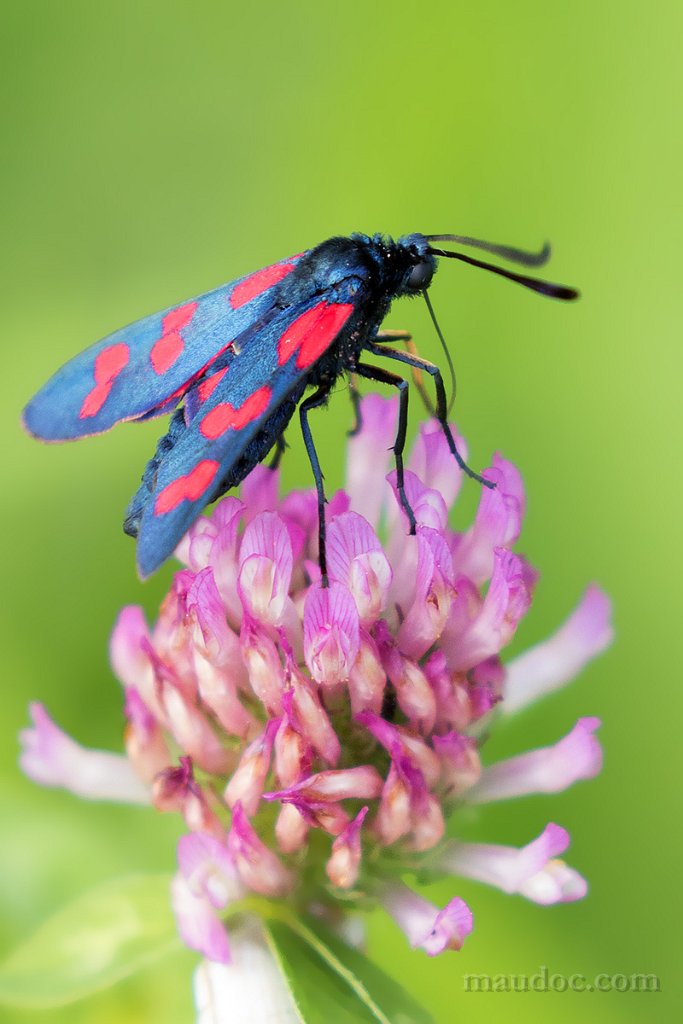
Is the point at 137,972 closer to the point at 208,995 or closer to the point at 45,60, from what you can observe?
the point at 208,995

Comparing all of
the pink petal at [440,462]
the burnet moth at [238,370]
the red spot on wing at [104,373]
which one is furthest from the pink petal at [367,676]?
the red spot on wing at [104,373]

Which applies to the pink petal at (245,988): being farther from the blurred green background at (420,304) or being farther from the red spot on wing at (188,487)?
the red spot on wing at (188,487)

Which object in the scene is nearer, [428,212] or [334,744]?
[334,744]

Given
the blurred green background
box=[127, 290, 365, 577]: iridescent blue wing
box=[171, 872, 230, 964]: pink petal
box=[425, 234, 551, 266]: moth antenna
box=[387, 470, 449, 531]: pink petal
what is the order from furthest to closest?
the blurred green background < box=[425, 234, 551, 266]: moth antenna < box=[387, 470, 449, 531]: pink petal < box=[171, 872, 230, 964]: pink petal < box=[127, 290, 365, 577]: iridescent blue wing

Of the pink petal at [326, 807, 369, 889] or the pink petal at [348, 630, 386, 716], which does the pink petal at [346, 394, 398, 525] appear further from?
the pink petal at [326, 807, 369, 889]

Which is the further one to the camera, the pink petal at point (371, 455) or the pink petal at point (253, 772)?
the pink petal at point (371, 455)

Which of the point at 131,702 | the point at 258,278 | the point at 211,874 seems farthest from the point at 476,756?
the point at 258,278

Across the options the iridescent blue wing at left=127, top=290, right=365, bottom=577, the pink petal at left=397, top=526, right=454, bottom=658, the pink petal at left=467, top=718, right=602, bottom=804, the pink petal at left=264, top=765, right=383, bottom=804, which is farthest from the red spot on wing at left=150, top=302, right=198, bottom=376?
the pink petal at left=467, top=718, right=602, bottom=804

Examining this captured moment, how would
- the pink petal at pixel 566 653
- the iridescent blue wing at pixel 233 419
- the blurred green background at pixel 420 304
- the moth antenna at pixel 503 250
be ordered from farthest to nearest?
1. the blurred green background at pixel 420 304
2. the pink petal at pixel 566 653
3. the moth antenna at pixel 503 250
4. the iridescent blue wing at pixel 233 419
